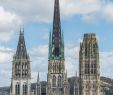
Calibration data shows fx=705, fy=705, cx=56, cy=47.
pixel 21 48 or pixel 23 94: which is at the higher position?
pixel 21 48

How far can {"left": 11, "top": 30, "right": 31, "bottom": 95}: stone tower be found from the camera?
192m

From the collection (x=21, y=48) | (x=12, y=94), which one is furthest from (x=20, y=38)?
(x=12, y=94)

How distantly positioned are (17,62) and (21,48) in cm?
432

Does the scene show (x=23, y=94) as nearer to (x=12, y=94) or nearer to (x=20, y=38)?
(x=12, y=94)

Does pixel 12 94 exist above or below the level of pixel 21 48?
below

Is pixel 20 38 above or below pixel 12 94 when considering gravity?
above

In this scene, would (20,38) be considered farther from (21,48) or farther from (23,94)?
(23,94)

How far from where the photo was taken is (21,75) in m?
193

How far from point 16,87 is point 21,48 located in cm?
1119

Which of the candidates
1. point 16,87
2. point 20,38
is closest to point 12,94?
point 16,87

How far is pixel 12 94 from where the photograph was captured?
194 meters

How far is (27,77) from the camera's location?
7584 inches

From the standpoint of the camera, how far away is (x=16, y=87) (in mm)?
193625

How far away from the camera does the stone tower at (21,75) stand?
192500mm
